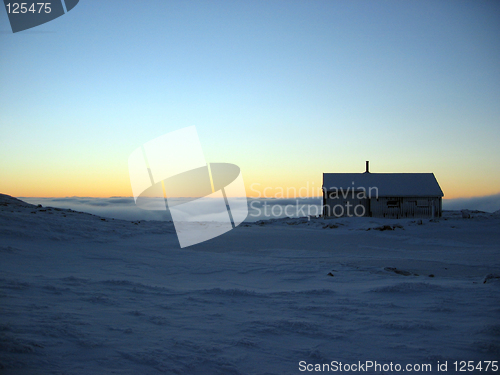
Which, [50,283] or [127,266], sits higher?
[50,283]

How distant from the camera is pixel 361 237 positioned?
1273 centimetres

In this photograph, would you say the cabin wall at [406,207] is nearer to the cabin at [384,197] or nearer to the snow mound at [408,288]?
the cabin at [384,197]

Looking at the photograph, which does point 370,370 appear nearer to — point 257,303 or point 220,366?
point 220,366

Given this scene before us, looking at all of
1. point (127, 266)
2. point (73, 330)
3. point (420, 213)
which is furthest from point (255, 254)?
point (420, 213)

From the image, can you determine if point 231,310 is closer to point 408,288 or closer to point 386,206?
point 408,288

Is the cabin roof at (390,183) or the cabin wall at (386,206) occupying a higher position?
the cabin roof at (390,183)

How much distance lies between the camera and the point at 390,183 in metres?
22.8

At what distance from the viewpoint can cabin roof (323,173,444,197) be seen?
21672 millimetres

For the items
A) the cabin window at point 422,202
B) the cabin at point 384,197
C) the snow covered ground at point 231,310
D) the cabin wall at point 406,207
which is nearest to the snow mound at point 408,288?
the snow covered ground at point 231,310

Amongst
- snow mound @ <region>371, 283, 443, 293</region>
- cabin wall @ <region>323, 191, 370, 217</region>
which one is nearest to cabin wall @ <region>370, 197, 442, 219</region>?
cabin wall @ <region>323, 191, 370, 217</region>

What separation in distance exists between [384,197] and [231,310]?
1958 cm

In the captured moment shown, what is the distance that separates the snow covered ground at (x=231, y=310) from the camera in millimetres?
3121

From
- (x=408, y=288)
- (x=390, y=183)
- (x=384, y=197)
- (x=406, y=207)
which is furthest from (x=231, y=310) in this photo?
(x=390, y=183)

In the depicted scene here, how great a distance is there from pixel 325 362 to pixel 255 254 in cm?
675
